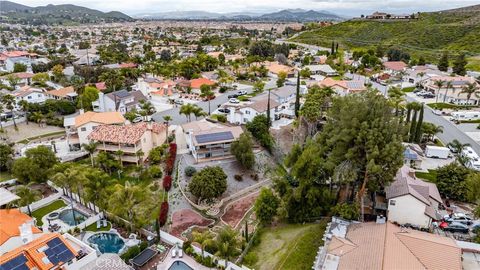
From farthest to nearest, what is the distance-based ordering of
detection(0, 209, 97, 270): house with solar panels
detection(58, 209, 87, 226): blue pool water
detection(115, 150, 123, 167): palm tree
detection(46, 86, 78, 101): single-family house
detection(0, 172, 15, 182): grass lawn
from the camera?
detection(46, 86, 78, 101): single-family house
detection(0, 172, 15, 182): grass lawn
detection(115, 150, 123, 167): palm tree
detection(58, 209, 87, 226): blue pool water
detection(0, 209, 97, 270): house with solar panels

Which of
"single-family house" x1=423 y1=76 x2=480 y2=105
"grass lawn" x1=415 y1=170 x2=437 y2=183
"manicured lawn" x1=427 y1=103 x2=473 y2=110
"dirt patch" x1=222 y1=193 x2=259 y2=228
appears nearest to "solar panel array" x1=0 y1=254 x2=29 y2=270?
"dirt patch" x1=222 y1=193 x2=259 y2=228

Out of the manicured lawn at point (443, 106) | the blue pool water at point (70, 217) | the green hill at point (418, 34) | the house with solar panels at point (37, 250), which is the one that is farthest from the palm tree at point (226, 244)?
the green hill at point (418, 34)

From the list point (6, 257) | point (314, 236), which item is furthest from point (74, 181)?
point (314, 236)

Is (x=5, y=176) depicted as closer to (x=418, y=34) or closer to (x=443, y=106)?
(x=443, y=106)

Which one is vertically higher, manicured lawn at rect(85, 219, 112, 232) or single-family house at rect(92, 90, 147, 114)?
single-family house at rect(92, 90, 147, 114)

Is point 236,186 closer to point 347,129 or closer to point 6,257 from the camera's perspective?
point 347,129

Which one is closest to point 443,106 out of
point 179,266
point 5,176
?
point 179,266

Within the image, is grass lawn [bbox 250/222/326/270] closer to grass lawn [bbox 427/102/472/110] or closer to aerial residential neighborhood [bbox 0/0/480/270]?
aerial residential neighborhood [bbox 0/0/480/270]
